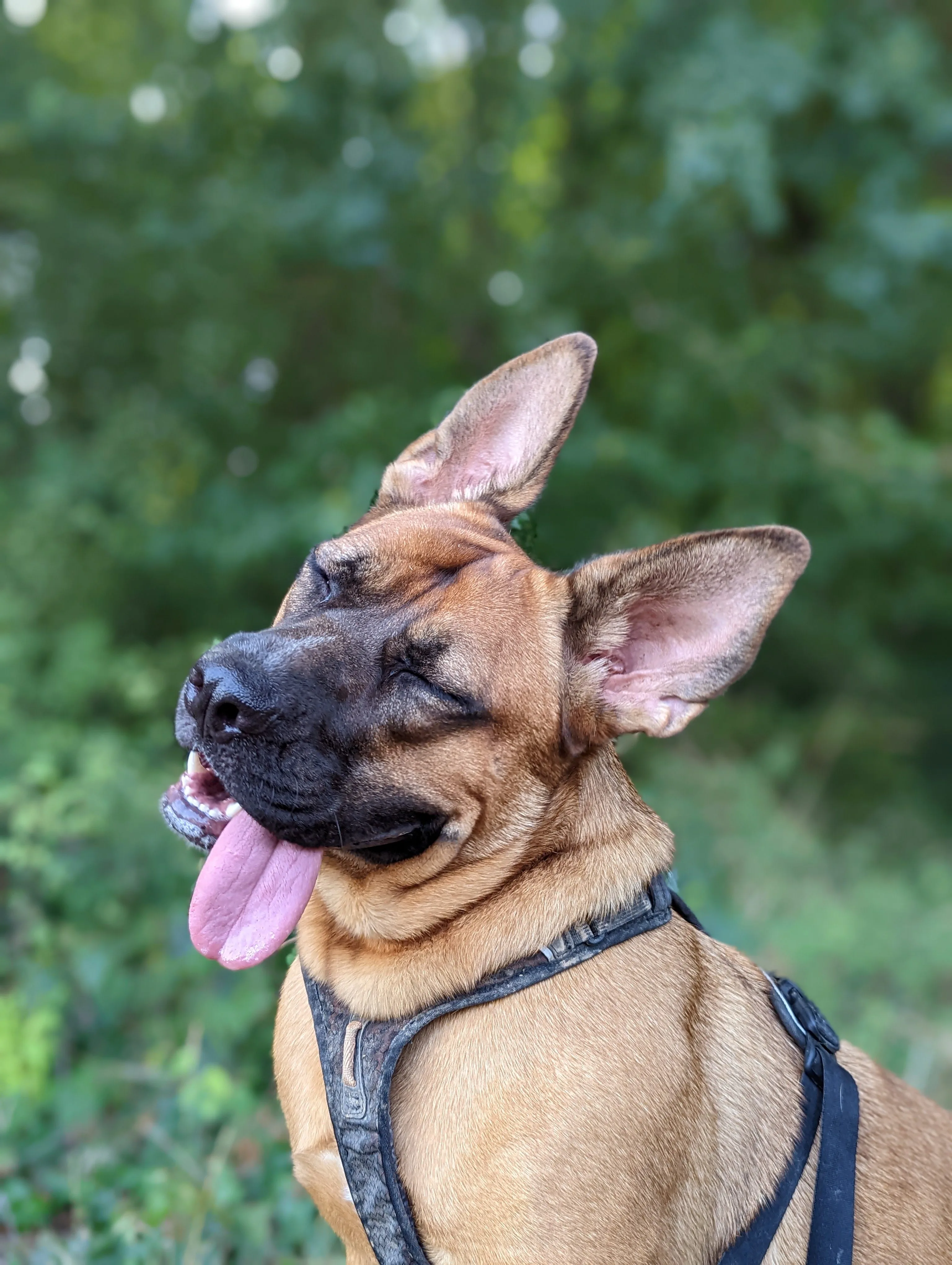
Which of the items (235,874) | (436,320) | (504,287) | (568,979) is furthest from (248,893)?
(504,287)

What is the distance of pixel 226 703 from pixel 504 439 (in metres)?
1.24

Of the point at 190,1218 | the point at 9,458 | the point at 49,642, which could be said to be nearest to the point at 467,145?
the point at 9,458

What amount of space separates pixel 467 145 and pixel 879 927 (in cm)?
673

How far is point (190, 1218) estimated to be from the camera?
340 cm

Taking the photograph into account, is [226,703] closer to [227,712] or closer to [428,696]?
[227,712]

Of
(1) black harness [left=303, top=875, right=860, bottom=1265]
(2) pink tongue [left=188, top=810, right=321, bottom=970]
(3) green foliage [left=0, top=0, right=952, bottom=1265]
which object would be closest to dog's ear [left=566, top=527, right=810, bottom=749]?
(1) black harness [left=303, top=875, right=860, bottom=1265]

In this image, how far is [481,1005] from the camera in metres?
2.24

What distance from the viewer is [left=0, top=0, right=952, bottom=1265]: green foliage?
6578mm

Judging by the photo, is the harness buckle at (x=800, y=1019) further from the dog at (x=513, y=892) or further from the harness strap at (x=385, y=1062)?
the harness strap at (x=385, y=1062)

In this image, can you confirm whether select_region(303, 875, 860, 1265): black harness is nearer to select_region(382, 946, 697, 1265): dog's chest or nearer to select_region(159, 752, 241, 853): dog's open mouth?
select_region(382, 946, 697, 1265): dog's chest

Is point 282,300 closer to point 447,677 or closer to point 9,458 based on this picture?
point 9,458

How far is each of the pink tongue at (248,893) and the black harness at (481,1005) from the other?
25 cm

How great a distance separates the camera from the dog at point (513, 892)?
2092 mm

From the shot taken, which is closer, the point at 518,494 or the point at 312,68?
the point at 518,494
